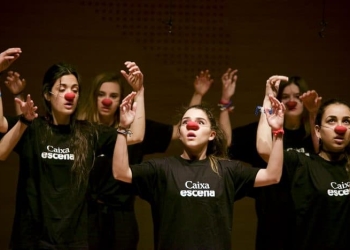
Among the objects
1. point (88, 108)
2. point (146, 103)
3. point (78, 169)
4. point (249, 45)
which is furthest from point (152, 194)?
point (249, 45)

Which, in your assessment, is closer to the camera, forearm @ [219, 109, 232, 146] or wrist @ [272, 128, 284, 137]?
wrist @ [272, 128, 284, 137]

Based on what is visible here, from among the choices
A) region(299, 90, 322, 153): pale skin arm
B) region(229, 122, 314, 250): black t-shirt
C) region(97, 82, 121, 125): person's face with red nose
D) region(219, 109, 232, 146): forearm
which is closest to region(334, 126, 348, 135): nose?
region(299, 90, 322, 153): pale skin arm

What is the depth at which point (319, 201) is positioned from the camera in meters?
2.97

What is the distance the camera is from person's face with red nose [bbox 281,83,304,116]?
347cm

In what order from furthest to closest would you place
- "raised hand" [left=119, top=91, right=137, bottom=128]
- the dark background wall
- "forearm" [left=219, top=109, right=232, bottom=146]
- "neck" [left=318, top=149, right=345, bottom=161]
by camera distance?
the dark background wall → "forearm" [left=219, top=109, right=232, bottom=146] → "neck" [left=318, top=149, right=345, bottom=161] → "raised hand" [left=119, top=91, right=137, bottom=128]

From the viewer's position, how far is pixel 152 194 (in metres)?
2.84

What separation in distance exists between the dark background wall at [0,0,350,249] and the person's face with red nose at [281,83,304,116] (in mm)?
673

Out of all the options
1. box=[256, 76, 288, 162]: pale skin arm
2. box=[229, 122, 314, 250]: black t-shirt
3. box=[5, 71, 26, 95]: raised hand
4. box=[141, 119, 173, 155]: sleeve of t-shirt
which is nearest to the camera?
box=[256, 76, 288, 162]: pale skin arm

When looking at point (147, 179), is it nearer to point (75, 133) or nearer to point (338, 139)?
point (75, 133)

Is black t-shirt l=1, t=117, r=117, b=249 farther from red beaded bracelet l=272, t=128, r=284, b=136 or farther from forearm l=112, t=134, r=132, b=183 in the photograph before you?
red beaded bracelet l=272, t=128, r=284, b=136

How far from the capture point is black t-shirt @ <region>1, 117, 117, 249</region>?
9.55 feet

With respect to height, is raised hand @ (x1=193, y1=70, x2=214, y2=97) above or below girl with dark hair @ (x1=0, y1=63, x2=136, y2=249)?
above

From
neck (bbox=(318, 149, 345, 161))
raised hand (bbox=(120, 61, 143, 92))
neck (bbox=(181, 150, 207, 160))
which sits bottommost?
neck (bbox=(318, 149, 345, 161))

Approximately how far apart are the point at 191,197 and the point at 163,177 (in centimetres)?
16
